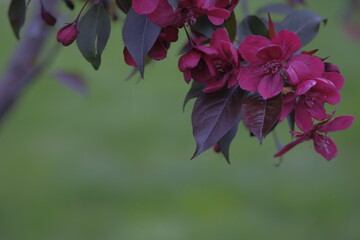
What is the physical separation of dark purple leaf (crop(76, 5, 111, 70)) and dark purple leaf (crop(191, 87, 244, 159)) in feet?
0.65

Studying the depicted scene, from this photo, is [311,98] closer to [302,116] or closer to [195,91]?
[302,116]

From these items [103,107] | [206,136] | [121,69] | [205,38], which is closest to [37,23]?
[205,38]

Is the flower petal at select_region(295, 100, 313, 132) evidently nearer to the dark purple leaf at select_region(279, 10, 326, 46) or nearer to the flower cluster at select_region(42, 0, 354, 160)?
the flower cluster at select_region(42, 0, 354, 160)

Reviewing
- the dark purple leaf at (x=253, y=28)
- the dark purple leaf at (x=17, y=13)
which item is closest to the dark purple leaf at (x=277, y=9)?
the dark purple leaf at (x=253, y=28)

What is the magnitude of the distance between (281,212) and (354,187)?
526mm

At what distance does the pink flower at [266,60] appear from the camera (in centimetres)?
106

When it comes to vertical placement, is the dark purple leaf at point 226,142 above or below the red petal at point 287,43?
below

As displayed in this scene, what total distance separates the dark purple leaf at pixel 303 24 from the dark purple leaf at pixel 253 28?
0.13 metres

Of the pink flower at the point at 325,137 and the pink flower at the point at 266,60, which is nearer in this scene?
the pink flower at the point at 266,60

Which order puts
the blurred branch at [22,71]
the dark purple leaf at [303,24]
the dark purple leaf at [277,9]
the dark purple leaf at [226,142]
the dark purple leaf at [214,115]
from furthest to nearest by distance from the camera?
the blurred branch at [22,71] → the dark purple leaf at [277,9] → the dark purple leaf at [303,24] → the dark purple leaf at [226,142] → the dark purple leaf at [214,115]

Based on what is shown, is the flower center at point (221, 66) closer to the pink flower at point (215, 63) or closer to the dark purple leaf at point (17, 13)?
the pink flower at point (215, 63)

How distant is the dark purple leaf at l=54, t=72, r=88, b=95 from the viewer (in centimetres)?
265

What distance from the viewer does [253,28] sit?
134cm

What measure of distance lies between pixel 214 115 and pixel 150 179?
2937 millimetres
